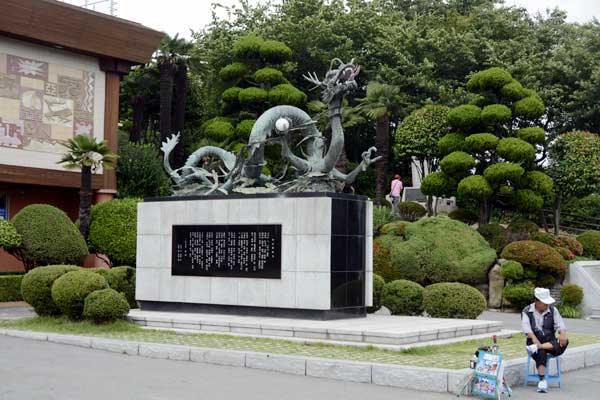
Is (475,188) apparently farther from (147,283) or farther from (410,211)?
(147,283)

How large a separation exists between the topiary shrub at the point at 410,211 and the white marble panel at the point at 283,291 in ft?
51.5

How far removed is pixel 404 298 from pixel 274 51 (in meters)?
20.1

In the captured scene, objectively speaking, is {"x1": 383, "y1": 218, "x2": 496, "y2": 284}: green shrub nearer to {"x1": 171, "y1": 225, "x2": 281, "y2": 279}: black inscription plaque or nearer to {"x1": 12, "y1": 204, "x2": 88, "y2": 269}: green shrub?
{"x1": 171, "y1": 225, "x2": 281, "y2": 279}: black inscription plaque

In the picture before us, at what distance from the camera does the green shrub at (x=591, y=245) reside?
2667 centimetres

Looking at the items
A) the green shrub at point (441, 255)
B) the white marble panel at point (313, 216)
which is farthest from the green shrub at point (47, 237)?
the white marble panel at point (313, 216)

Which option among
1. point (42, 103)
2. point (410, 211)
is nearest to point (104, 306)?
point (42, 103)

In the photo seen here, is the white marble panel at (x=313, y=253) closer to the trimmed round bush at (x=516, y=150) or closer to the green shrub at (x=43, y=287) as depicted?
the green shrub at (x=43, y=287)

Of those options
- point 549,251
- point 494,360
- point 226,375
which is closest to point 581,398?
point 494,360

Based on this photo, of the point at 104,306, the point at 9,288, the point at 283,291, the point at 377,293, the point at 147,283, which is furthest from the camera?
the point at 9,288

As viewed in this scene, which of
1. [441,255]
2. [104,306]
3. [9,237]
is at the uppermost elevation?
[9,237]

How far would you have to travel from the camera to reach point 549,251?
23.5 meters

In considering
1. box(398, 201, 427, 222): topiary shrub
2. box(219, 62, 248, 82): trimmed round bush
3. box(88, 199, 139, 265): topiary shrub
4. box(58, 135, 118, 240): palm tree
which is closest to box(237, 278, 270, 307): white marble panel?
box(88, 199, 139, 265): topiary shrub

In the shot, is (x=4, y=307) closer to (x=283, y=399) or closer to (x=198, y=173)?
(x=198, y=173)

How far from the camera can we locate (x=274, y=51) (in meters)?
34.0
